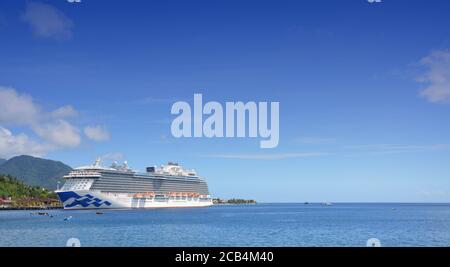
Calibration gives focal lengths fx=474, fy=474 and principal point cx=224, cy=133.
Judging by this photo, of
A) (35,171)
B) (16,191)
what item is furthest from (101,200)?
(35,171)

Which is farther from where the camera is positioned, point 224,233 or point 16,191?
point 16,191

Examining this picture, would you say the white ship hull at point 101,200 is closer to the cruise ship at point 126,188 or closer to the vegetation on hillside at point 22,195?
the cruise ship at point 126,188

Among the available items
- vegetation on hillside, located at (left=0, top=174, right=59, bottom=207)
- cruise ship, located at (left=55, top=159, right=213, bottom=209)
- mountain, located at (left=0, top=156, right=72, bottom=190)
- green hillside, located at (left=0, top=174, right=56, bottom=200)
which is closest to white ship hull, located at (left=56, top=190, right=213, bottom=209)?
cruise ship, located at (left=55, top=159, right=213, bottom=209)

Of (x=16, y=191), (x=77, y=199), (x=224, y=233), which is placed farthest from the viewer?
(x=16, y=191)

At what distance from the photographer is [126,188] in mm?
74938

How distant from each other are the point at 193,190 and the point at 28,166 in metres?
129

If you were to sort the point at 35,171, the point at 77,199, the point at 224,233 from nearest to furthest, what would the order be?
the point at 224,233, the point at 77,199, the point at 35,171

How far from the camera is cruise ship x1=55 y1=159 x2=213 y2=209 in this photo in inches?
2756

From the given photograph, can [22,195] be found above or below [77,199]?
above

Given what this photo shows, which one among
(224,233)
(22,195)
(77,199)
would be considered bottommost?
(224,233)

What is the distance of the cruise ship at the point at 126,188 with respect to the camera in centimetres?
7000

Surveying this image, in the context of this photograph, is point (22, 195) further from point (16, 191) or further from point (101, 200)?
point (101, 200)
